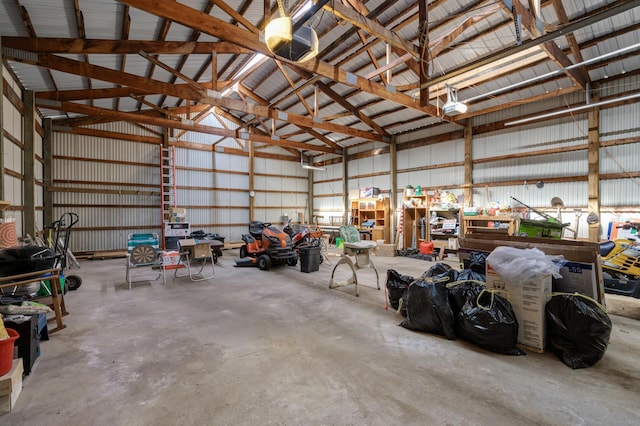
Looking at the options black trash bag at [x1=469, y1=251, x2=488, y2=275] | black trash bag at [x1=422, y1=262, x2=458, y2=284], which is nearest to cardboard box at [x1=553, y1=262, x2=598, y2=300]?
black trash bag at [x1=469, y1=251, x2=488, y2=275]

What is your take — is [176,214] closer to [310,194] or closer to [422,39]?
[310,194]

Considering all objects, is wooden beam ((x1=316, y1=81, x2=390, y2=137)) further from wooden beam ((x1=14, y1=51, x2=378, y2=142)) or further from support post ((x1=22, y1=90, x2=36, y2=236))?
support post ((x1=22, y1=90, x2=36, y2=236))

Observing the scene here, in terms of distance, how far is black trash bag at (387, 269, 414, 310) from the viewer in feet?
12.1

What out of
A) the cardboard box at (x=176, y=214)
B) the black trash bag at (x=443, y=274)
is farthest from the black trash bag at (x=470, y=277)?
the cardboard box at (x=176, y=214)

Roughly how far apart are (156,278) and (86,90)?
4767 millimetres

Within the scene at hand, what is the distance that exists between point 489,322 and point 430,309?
54cm

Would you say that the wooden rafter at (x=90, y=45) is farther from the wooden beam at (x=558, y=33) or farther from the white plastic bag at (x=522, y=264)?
the white plastic bag at (x=522, y=264)

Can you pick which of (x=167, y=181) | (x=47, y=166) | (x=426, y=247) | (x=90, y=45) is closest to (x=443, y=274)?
(x=426, y=247)

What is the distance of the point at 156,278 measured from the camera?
18.9ft

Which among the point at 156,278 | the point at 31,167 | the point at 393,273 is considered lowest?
the point at 156,278

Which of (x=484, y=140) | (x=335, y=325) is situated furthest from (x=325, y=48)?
(x=335, y=325)

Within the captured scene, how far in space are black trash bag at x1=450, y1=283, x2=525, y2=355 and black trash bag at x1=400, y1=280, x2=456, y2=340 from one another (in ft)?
0.39

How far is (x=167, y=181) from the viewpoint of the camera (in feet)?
33.3

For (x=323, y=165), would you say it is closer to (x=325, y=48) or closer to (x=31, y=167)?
(x=325, y=48)
